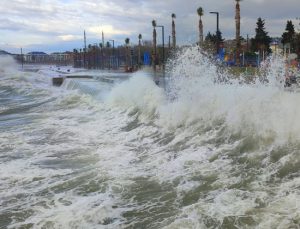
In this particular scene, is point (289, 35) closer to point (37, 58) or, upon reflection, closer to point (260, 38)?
point (260, 38)

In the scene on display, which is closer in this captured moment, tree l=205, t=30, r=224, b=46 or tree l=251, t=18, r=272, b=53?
tree l=205, t=30, r=224, b=46

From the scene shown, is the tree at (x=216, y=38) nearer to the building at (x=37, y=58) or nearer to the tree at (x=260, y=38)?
the tree at (x=260, y=38)

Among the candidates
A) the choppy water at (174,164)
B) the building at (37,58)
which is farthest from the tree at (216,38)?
the building at (37,58)

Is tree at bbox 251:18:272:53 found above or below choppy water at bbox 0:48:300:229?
above

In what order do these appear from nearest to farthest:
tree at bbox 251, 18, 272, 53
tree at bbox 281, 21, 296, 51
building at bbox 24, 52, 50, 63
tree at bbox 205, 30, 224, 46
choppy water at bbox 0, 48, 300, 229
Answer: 1. choppy water at bbox 0, 48, 300, 229
2. tree at bbox 205, 30, 224, 46
3. tree at bbox 281, 21, 296, 51
4. tree at bbox 251, 18, 272, 53
5. building at bbox 24, 52, 50, 63

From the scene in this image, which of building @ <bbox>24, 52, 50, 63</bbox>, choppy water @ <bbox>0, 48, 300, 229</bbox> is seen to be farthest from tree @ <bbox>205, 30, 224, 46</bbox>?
building @ <bbox>24, 52, 50, 63</bbox>

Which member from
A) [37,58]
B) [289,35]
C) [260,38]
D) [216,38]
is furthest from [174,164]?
[37,58]

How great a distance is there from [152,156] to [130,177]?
1803mm

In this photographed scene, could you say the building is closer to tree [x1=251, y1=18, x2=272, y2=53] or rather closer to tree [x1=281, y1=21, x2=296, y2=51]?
tree [x1=251, y1=18, x2=272, y2=53]

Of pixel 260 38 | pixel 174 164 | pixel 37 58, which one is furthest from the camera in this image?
pixel 37 58

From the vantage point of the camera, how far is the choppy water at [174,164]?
6.41m

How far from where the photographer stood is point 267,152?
8.70 m

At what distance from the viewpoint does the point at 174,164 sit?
9219 millimetres

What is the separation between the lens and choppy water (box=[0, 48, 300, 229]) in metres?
6.41
